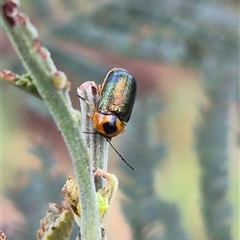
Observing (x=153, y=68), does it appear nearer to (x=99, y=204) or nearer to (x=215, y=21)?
(x=215, y=21)

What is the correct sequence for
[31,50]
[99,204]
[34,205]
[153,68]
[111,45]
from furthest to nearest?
1. [153,68]
2. [111,45]
3. [34,205]
4. [99,204]
5. [31,50]

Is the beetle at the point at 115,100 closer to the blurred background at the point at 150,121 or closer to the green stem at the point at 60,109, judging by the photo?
the green stem at the point at 60,109

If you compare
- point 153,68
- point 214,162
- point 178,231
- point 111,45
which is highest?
point 153,68

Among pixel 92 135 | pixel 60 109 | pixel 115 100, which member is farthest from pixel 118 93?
pixel 60 109

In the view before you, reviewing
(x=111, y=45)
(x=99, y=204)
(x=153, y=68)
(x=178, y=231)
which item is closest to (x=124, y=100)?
(x=99, y=204)

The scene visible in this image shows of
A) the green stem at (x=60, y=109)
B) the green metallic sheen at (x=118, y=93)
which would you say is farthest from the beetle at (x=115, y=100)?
the green stem at (x=60, y=109)

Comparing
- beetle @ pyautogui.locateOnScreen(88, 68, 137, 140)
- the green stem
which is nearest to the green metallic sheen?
beetle @ pyautogui.locateOnScreen(88, 68, 137, 140)

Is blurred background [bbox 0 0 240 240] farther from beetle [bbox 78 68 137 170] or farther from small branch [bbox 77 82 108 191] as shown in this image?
small branch [bbox 77 82 108 191]
